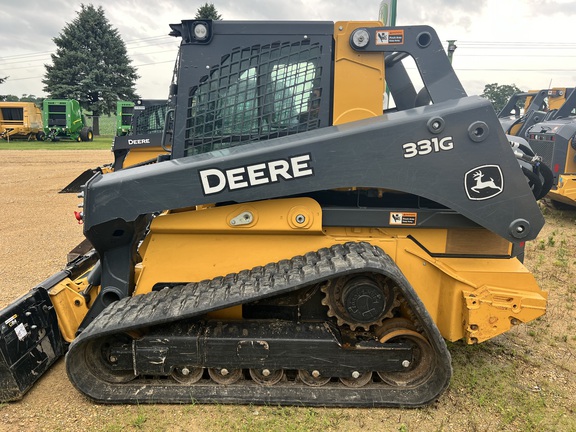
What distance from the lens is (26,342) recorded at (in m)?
3.24

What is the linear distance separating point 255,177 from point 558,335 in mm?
3347

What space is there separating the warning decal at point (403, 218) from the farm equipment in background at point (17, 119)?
31.6 metres

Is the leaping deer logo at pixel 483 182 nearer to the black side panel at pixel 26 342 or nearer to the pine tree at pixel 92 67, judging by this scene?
the black side panel at pixel 26 342

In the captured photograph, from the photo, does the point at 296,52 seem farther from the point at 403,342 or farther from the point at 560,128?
the point at 560,128

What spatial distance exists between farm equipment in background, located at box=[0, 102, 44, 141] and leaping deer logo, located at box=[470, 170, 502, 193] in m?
32.0

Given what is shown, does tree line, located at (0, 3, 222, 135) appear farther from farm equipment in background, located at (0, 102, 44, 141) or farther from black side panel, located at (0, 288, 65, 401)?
black side panel, located at (0, 288, 65, 401)

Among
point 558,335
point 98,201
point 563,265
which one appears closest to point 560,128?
point 563,265

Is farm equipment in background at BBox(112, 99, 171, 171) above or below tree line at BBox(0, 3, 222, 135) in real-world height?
below

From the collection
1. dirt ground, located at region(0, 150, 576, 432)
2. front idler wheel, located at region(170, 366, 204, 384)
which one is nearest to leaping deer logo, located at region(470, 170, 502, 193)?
dirt ground, located at region(0, 150, 576, 432)

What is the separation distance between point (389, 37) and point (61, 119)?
3058cm

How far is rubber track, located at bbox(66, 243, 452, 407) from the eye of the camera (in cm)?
282

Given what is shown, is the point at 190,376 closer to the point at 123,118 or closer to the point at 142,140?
the point at 142,140

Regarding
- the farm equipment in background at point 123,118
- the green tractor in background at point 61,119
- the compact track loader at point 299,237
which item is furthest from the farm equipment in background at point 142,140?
the green tractor in background at point 61,119

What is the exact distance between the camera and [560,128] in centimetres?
941
